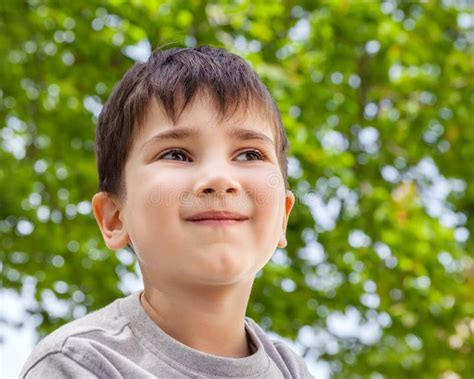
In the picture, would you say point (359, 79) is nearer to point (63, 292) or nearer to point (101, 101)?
point (101, 101)

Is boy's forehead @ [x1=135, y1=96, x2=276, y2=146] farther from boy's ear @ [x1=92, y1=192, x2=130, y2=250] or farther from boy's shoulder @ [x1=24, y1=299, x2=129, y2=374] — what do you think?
boy's shoulder @ [x1=24, y1=299, x2=129, y2=374]

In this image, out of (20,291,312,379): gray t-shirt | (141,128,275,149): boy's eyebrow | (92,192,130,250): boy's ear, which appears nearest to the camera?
(20,291,312,379): gray t-shirt

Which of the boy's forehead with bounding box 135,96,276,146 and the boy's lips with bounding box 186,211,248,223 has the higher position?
the boy's forehead with bounding box 135,96,276,146

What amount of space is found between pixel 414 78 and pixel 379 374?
202 centimetres

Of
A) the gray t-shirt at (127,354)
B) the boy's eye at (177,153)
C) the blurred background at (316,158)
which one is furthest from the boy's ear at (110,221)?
the blurred background at (316,158)

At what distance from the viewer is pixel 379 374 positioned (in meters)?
5.70

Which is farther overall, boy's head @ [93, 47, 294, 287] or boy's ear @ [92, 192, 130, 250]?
boy's ear @ [92, 192, 130, 250]

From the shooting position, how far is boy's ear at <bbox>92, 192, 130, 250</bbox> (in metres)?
1.59

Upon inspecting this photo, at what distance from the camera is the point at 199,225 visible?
4.54 ft

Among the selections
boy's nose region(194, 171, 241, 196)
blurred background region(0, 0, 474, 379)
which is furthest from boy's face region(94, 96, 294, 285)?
blurred background region(0, 0, 474, 379)

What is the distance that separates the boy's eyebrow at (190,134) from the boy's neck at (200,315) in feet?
0.86

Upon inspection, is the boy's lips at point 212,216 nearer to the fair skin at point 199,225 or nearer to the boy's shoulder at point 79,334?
the fair skin at point 199,225

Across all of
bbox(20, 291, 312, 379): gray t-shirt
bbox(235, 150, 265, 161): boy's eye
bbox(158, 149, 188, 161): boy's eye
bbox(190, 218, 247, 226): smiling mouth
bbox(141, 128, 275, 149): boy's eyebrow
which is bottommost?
bbox(20, 291, 312, 379): gray t-shirt

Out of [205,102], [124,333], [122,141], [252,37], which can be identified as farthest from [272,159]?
[252,37]
